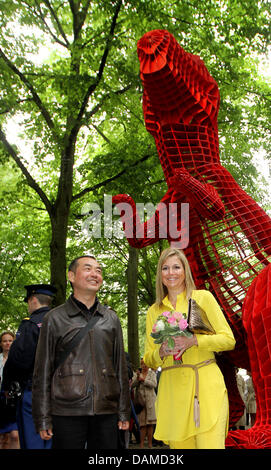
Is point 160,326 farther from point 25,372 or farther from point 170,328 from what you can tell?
point 25,372

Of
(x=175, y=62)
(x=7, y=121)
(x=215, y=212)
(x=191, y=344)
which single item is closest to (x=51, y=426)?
(x=191, y=344)

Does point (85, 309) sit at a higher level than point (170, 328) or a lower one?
higher

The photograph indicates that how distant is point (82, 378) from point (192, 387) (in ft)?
2.33

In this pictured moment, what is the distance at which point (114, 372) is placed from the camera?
3.35 meters

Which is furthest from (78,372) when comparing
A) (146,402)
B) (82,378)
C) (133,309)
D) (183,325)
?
(133,309)

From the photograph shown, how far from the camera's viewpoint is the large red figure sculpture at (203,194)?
3.57 metres

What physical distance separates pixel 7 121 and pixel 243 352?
9.09m

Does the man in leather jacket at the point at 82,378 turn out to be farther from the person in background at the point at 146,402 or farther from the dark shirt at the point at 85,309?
the person in background at the point at 146,402

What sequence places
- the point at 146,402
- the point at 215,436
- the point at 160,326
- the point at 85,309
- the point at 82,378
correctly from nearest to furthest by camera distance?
1. the point at 215,436
2. the point at 160,326
3. the point at 82,378
4. the point at 85,309
5. the point at 146,402

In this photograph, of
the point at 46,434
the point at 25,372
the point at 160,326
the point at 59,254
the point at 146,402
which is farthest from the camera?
the point at 146,402

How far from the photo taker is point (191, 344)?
2.89m

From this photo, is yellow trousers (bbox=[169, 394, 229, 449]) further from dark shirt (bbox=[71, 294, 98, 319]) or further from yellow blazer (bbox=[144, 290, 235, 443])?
dark shirt (bbox=[71, 294, 98, 319])

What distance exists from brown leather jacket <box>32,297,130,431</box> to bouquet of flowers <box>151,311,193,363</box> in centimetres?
53
